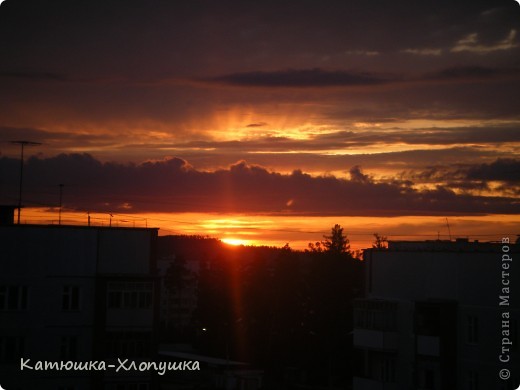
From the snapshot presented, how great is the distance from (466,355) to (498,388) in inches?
121

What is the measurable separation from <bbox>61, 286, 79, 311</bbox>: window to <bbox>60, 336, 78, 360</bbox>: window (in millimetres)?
1856

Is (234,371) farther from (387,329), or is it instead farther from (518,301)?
(518,301)

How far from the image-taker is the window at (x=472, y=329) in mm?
42594

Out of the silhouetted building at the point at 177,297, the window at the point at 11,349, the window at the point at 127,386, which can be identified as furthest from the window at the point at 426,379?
the silhouetted building at the point at 177,297

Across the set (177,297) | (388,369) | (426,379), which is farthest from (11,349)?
(177,297)

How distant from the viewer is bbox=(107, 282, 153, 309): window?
4631 cm

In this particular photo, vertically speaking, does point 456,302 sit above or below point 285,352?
above

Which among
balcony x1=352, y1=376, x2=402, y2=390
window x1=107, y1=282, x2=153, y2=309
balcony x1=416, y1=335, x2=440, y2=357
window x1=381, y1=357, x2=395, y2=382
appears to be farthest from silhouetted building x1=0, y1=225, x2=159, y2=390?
balcony x1=416, y1=335, x2=440, y2=357

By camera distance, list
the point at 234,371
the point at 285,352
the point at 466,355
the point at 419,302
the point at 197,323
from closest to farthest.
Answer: the point at 466,355, the point at 419,302, the point at 234,371, the point at 285,352, the point at 197,323

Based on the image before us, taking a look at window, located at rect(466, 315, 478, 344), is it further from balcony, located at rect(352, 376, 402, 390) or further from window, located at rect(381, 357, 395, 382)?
window, located at rect(381, 357, 395, 382)

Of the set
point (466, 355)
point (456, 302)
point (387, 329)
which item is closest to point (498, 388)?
point (466, 355)

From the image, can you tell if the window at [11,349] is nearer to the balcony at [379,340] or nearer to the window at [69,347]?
the window at [69,347]

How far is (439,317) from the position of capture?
146 ft

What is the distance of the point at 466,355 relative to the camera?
43.0m
